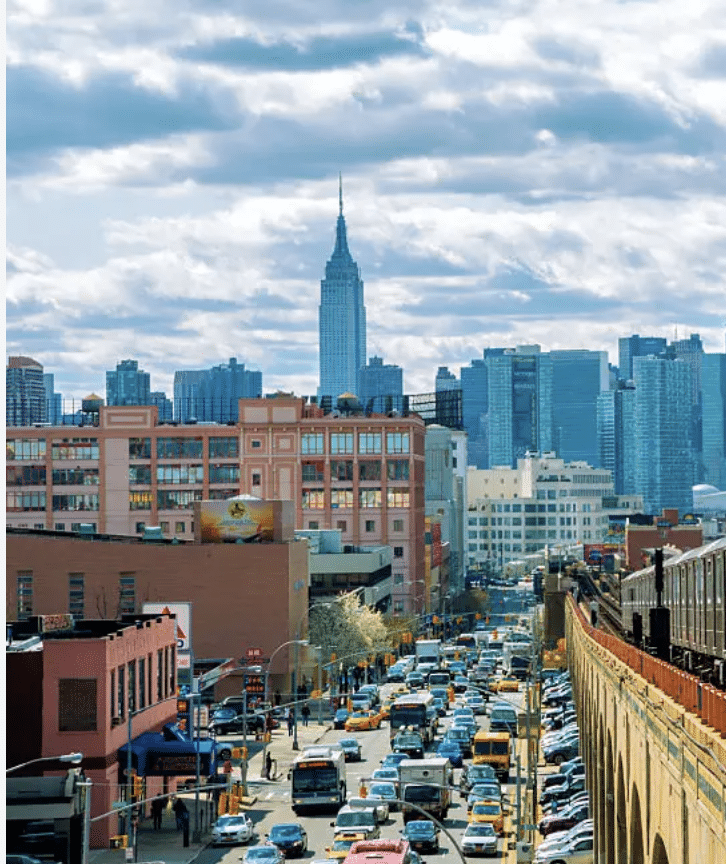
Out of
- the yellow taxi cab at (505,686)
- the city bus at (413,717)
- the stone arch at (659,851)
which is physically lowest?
the yellow taxi cab at (505,686)

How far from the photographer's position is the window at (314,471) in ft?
616

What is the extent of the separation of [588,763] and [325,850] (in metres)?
13.1

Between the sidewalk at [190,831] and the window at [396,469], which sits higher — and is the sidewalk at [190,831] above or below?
below

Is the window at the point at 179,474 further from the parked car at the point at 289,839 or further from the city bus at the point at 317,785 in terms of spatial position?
the parked car at the point at 289,839

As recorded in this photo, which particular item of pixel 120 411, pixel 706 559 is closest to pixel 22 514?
pixel 120 411

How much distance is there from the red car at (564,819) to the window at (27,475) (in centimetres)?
12748

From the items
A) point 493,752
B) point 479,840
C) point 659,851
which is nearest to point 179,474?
point 493,752

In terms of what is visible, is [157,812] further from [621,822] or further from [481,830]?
[621,822]

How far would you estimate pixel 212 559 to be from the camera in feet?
404

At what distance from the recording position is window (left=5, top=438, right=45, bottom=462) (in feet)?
623

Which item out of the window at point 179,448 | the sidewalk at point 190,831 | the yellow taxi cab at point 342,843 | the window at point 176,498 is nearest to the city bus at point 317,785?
the sidewalk at point 190,831

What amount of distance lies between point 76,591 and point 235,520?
10893 mm

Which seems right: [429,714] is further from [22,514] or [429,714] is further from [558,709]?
[22,514]

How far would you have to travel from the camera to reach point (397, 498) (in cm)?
18775
